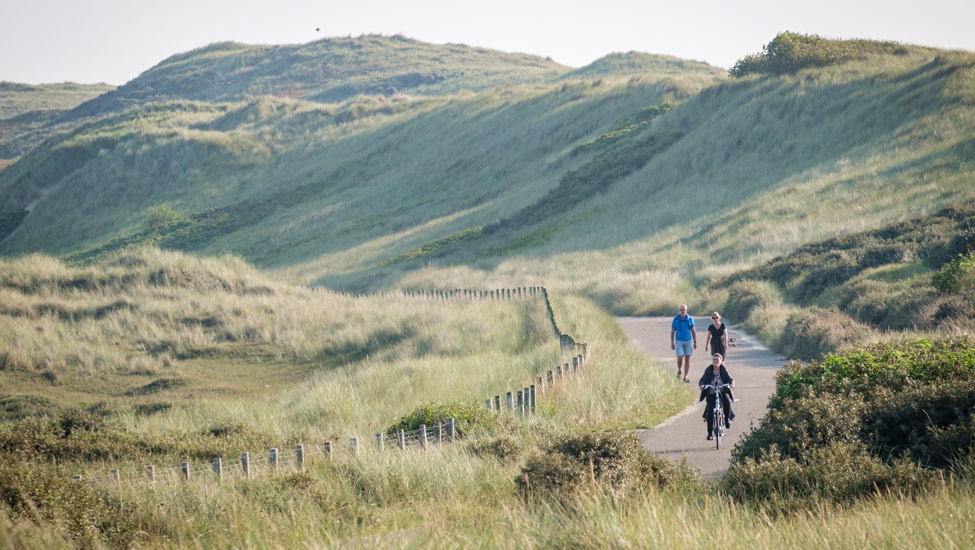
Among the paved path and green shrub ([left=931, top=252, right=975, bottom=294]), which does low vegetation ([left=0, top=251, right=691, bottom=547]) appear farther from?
green shrub ([left=931, top=252, right=975, bottom=294])

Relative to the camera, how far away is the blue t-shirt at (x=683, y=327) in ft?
56.4

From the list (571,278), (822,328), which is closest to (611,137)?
(571,278)

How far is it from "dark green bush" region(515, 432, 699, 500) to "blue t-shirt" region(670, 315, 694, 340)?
9.02 metres

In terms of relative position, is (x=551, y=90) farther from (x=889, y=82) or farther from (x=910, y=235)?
(x=910, y=235)

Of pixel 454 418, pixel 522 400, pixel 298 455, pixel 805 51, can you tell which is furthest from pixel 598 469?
pixel 805 51

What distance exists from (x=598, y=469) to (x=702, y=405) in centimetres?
801

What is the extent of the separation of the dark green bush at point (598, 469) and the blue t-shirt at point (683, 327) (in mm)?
9022

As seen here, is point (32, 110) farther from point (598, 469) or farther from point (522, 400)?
point (598, 469)

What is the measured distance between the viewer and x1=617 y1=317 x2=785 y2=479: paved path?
37.5 ft

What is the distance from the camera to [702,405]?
1540 centimetres

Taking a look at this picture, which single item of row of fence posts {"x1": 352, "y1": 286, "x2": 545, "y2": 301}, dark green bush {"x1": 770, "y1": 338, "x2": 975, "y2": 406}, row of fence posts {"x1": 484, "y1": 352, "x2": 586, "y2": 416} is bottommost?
row of fence posts {"x1": 352, "y1": 286, "x2": 545, "y2": 301}

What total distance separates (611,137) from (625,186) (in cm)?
1060

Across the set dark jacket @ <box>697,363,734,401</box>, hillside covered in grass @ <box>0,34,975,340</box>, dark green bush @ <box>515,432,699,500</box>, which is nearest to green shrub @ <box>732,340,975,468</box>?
dark green bush @ <box>515,432,699,500</box>

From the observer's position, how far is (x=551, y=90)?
81250 millimetres
